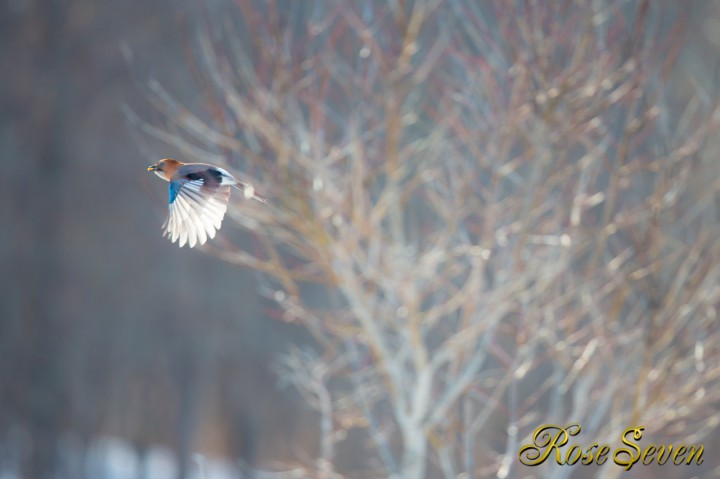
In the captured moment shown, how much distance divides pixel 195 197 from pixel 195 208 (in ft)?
0.09

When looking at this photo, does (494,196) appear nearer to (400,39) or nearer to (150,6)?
(400,39)

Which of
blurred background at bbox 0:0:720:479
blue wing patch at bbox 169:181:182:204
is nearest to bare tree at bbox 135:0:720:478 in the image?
blurred background at bbox 0:0:720:479

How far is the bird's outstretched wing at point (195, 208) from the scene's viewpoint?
72.9 inches

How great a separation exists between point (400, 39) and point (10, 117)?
722 centimetres

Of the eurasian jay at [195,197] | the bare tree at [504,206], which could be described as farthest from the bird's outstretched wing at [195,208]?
the bare tree at [504,206]

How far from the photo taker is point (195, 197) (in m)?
1.99

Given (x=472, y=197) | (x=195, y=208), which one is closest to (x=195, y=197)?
(x=195, y=208)

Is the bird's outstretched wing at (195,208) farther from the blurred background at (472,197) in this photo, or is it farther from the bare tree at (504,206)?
the bare tree at (504,206)

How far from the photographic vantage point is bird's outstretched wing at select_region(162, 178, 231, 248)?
1.85m

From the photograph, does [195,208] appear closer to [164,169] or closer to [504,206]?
[164,169]

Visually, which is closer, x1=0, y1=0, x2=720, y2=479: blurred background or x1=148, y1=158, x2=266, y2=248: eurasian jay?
x1=148, y1=158, x2=266, y2=248: eurasian jay

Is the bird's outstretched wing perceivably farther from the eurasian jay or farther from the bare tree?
the bare tree

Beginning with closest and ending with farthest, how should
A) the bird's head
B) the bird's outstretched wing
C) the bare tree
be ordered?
the bird's outstretched wing → the bird's head → the bare tree

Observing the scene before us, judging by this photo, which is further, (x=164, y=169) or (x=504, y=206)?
(x=504, y=206)
